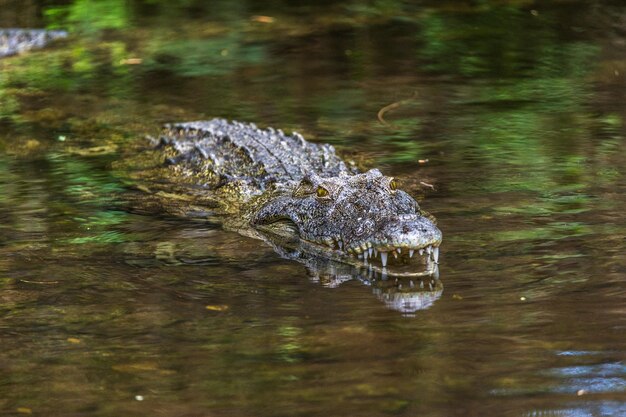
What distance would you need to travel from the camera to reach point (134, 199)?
24.0 ft

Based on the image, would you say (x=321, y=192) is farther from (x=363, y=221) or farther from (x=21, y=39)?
(x=21, y=39)

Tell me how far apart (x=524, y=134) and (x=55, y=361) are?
4.80 meters

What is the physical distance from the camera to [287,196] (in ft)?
21.4

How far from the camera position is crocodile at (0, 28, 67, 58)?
12594 mm

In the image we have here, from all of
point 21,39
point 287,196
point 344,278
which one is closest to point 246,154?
point 287,196

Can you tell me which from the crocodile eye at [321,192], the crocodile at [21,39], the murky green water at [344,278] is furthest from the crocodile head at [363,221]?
the crocodile at [21,39]

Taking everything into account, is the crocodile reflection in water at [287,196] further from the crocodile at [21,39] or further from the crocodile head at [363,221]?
the crocodile at [21,39]

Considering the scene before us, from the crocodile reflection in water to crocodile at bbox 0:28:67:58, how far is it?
4.50m

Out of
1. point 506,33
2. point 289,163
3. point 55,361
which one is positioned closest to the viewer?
point 55,361

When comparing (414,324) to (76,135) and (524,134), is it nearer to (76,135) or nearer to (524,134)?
(524,134)

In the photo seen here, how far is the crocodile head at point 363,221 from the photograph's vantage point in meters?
5.35

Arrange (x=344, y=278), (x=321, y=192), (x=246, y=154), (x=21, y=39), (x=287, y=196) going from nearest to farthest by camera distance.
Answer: (x=344, y=278) < (x=321, y=192) < (x=287, y=196) < (x=246, y=154) < (x=21, y=39)

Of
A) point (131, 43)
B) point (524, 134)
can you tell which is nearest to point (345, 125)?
point (524, 134)

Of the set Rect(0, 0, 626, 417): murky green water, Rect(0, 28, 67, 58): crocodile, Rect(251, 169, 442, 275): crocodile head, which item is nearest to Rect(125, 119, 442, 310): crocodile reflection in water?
Rect(251, 169, 442, 275): crocodile head
